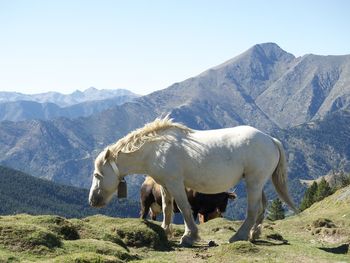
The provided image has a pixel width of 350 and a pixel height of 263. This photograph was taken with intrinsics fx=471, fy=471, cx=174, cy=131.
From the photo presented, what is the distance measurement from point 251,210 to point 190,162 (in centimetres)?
265

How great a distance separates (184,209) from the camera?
15383mm

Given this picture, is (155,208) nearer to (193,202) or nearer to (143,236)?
(193,202)

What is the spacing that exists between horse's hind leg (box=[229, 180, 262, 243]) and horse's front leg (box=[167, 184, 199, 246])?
131 centimetres

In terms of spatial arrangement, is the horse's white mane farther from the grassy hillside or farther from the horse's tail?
the horse's tail

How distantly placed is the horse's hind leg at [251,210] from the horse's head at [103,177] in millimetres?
4387

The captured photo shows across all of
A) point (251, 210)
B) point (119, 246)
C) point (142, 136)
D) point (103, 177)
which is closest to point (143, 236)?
point (119, 246)

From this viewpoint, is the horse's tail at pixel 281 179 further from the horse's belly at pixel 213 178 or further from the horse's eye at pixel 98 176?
the horse's eye at pixel 98 176

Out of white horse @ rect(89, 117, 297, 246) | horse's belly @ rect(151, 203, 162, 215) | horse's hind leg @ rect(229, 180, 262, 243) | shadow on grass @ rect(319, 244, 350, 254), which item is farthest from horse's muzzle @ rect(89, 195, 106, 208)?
horse's belly @ rect(151, 203, 162, 215)

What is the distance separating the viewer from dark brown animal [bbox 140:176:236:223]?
2539cm

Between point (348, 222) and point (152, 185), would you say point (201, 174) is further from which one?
point (348, 222)

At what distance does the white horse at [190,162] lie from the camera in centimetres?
1524

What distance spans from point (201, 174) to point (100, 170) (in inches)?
132

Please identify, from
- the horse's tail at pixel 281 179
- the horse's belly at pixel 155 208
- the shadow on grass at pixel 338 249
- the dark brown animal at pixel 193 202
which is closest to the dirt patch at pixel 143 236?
the horse's tail at pixel 281 179

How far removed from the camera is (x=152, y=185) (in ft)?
82.9
